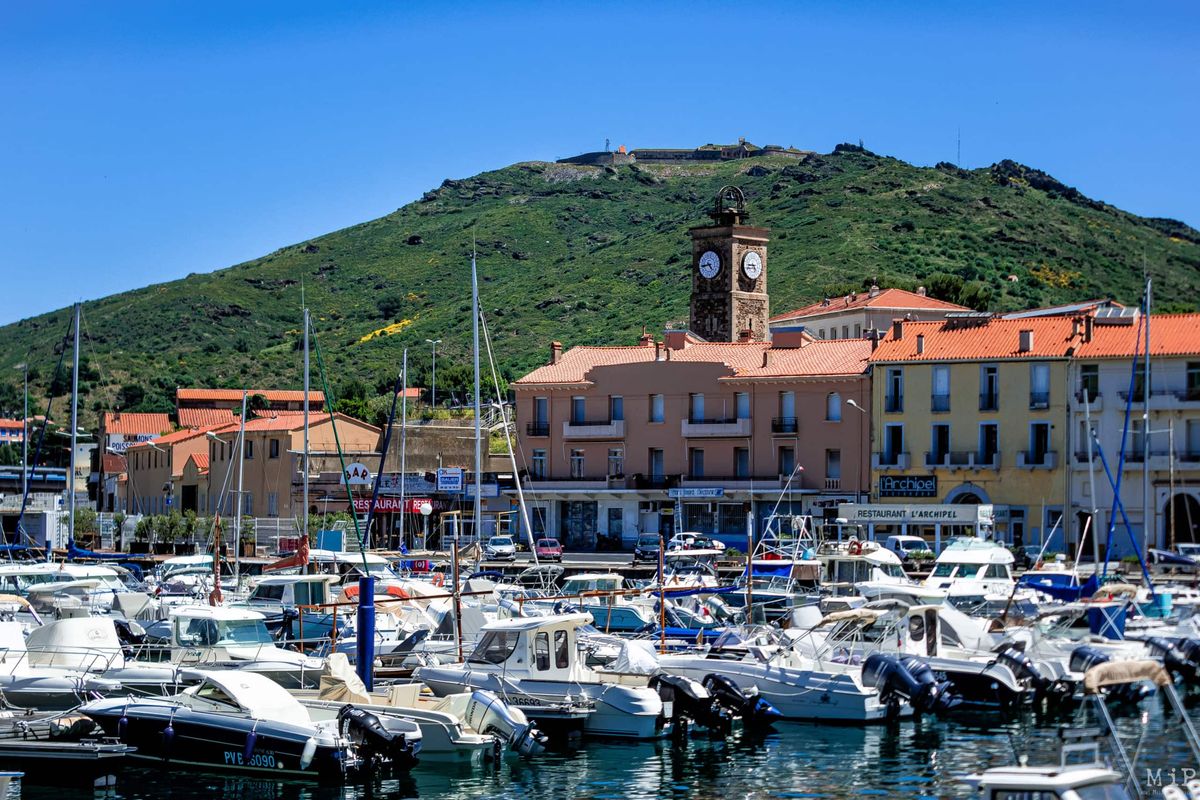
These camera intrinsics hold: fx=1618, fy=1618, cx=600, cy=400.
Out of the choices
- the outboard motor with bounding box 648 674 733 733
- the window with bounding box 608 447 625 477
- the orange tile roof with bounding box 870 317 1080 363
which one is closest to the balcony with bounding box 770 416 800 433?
the orange tile roof with bounding box 870 317 1080 363

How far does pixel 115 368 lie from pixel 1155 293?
3460 inches

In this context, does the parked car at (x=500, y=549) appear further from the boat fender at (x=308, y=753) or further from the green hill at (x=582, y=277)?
A: the green hill at (x=582, y=277)

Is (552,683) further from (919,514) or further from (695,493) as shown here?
(695,493)

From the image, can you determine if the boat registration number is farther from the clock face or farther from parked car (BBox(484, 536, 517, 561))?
the clock face

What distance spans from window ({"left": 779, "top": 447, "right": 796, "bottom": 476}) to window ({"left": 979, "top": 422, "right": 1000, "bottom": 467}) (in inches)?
336

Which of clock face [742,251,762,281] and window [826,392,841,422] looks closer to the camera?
window [826,392,841,422]

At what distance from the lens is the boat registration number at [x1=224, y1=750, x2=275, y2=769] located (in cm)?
2725

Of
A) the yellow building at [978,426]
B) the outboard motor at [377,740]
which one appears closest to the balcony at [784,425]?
the yellow building at [978,426]

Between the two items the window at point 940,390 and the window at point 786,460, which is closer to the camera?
the window at point 940,390

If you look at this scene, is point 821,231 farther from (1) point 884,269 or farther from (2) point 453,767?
(2) point 453,767

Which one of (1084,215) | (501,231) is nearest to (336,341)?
(501,231)

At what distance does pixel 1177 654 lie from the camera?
131 feet

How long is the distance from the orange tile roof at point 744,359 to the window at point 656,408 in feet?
5.71

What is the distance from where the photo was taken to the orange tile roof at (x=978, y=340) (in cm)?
6341
